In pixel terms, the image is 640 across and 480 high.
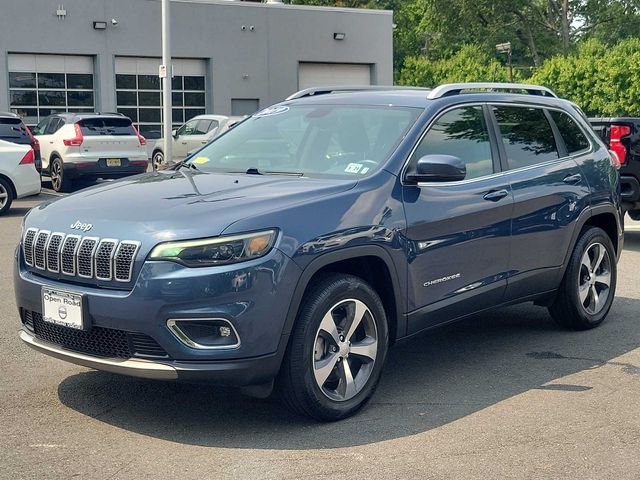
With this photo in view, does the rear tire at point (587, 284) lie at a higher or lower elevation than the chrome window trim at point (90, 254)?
lower

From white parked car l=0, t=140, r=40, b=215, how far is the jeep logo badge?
1129cm

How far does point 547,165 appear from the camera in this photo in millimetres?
6629

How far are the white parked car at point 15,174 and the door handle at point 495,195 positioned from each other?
1126 cm

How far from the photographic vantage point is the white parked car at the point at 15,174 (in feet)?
50.7

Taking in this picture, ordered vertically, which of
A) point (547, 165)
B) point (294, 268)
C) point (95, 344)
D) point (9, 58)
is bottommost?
point (95, 344)

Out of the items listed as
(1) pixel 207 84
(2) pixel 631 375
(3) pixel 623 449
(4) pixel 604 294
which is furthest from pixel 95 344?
(1) pixel 207 84

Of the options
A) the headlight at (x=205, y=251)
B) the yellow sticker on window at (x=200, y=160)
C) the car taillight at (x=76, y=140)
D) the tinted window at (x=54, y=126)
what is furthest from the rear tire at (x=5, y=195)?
the headlight at (x=205, y=251)

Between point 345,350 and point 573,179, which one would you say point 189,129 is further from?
point 345,350

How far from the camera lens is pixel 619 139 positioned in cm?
1138

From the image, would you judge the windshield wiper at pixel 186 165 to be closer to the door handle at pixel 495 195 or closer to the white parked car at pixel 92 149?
the door handle at pixel 495 195

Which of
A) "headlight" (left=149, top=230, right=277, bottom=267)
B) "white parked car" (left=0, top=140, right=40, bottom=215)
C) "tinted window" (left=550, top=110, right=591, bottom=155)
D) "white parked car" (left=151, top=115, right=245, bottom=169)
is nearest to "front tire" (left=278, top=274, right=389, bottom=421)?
"headlight" (left=149, top=230, right=277, bottom=267)

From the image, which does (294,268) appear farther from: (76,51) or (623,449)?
(76,51)

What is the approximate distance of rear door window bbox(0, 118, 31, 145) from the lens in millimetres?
18631

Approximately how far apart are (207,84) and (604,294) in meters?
31.2
